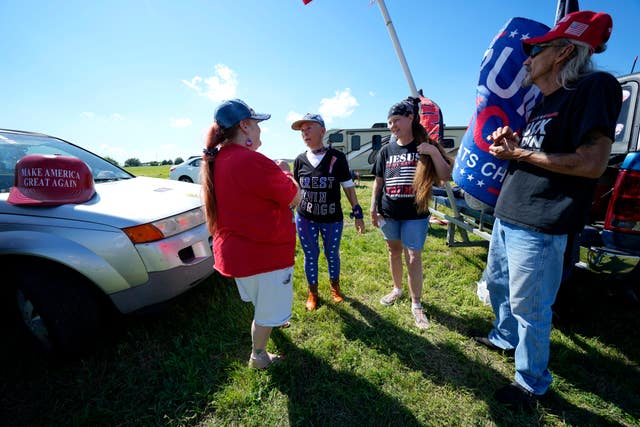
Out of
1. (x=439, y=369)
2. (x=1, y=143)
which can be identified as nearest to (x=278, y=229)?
(x=439, y=369)

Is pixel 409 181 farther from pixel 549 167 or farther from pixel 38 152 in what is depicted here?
pixel 38 152

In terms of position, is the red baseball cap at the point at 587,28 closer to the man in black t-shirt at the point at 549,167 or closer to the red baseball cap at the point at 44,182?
the man in black t-shirt at the point at 549,167

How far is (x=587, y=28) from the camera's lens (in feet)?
4.17

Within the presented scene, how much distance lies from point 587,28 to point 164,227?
2.87 m

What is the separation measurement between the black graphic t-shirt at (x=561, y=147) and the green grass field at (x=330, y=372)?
4.31 feet

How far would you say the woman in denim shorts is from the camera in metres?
2.15

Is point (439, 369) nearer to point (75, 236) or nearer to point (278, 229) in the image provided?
point (278, 229)

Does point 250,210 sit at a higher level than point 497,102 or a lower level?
→ lower

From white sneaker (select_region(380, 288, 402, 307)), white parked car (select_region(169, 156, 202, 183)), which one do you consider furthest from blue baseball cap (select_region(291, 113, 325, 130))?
white parked car (select_region(169, 156, 202, 183))

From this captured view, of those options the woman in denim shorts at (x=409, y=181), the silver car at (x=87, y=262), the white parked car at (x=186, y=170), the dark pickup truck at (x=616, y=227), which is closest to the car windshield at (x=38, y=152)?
the silver car at (x=87, y=262)

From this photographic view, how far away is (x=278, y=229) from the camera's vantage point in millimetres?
1727

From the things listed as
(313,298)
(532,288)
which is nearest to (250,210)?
(313,298)

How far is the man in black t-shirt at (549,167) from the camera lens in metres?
1.26

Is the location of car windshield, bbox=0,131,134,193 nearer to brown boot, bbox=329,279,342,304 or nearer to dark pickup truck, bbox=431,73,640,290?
brown boot, bbox=329,279,342,304
